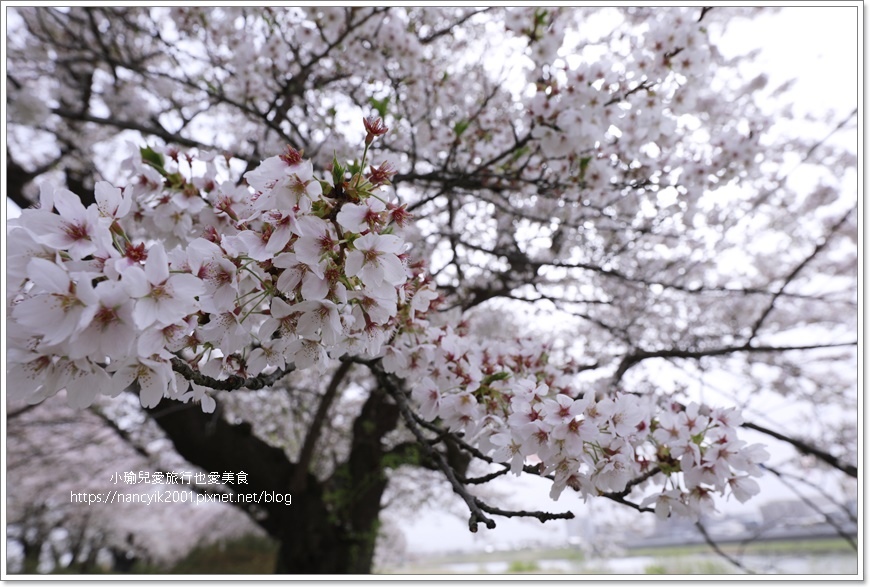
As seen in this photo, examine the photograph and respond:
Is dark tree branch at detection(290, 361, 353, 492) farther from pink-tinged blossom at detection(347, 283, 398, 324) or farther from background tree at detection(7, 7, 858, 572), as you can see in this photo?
pink-tinged blossom at detection(347, 283, 398, 324)

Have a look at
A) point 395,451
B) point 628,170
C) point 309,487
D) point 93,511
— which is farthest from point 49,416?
point 628,170

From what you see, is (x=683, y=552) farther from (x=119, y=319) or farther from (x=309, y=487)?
(x=119, y=319)

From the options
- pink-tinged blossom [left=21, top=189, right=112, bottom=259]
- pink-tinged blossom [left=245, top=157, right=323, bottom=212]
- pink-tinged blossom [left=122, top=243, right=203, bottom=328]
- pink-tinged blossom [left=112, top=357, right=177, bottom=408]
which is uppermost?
pink-tinged blossom [left=245, top=157, right=323, bottom=212]

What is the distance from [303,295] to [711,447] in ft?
3.44

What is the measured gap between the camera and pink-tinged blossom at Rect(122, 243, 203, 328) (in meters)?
0.61

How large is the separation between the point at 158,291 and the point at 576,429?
82cm

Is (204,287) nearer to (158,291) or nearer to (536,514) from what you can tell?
(158,291)

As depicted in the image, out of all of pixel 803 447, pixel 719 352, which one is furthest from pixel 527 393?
pixel 803 447

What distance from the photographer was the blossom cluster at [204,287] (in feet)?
2.02

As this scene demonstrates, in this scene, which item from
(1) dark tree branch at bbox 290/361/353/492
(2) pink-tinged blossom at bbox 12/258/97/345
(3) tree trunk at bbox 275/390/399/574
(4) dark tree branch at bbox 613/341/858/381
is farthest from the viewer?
(3) tree trunk at bbox 275/390/399/574

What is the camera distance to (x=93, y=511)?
8.58 metres

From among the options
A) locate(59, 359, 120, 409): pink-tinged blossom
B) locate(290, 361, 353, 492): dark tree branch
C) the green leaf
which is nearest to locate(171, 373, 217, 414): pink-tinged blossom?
locate(59, 359, 120, 409): pink-tinged blossom

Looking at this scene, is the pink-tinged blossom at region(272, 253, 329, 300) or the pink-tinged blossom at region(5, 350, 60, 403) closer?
the pink-tinged blossom at region(5, 350, 60, 403)

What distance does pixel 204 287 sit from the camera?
743 millimetres
